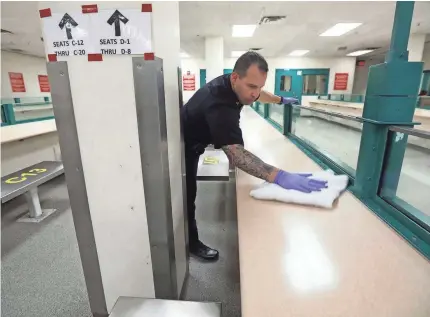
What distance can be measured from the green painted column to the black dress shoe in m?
1.20

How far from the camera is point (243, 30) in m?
7.08

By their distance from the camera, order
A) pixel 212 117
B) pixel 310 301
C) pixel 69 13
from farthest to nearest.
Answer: pixel 212 117 → pixel 69 13 → pixel 310 301

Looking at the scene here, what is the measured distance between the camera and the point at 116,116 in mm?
947

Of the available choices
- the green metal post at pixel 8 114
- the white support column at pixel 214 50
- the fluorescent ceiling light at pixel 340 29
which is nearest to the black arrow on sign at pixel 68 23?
the green metal post at pixel 8 114

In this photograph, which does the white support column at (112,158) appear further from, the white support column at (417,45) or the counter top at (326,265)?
the white support column at (417,45)

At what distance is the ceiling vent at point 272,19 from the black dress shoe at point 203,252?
555 centimetres

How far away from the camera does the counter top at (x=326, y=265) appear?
2.10 feet

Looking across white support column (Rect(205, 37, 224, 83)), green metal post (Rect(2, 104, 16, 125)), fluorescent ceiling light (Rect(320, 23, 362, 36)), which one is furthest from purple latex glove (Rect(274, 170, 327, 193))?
white support column (Rect(205, 37, 224, 83))

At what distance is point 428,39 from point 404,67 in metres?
11.0

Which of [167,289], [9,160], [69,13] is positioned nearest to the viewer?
[69,13]

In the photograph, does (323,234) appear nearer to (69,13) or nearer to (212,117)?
(212,117)

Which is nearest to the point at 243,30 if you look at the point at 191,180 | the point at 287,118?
the point at 287,118

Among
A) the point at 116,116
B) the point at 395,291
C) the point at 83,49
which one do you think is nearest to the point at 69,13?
the point at 83,49

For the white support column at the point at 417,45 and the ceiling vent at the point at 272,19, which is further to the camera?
the white support column at the point at 417,45
